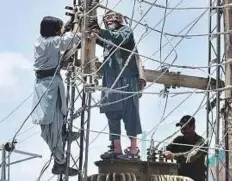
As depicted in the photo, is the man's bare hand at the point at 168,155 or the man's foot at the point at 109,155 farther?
the man's bare hand at the point at 168,155

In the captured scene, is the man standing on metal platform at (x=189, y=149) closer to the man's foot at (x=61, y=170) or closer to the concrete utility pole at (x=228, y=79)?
the concrete utility pole at (x=228, y=79)

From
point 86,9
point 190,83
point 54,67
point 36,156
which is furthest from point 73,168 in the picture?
point 190,83

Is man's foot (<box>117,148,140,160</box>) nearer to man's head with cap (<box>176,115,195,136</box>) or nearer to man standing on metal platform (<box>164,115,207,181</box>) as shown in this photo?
man standing on metal platform (<box>164,115,207,181</box>)

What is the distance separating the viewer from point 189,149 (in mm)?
10461

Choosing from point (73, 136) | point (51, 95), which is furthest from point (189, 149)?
point (51, 95)

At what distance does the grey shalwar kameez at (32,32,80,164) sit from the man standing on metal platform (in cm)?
218

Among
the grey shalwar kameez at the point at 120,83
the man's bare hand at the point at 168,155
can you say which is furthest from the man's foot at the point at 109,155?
the man's bare hand at the point at 168,155

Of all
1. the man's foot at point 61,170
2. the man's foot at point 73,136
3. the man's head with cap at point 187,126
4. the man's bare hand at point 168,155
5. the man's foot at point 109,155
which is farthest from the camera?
the man's head with cap at point 187,126

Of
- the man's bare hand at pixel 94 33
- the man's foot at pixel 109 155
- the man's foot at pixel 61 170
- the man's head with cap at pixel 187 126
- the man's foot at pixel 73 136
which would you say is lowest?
the man's foot at pixel 61 170

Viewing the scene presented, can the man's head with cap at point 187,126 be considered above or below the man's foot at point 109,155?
above

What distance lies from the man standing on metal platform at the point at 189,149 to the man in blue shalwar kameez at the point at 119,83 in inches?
47.4

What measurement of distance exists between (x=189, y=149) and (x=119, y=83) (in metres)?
1.83

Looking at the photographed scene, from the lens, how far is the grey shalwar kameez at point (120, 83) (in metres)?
9.14

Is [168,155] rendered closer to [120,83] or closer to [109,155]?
[109,155]
